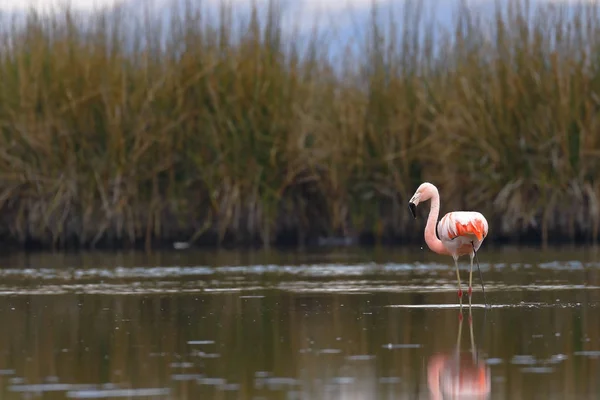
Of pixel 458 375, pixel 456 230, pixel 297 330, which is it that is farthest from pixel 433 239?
pixel 458 375

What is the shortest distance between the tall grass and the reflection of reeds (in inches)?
238

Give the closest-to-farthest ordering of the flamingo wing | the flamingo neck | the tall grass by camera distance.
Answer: the flamingo wing, the flamingo neck, the tall grass

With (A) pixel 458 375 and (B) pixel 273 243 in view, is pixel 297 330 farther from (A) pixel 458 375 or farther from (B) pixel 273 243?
(B) pixel 273 243

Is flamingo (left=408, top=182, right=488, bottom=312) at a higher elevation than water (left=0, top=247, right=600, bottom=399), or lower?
higher

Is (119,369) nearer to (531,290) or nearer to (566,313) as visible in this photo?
(566,313)

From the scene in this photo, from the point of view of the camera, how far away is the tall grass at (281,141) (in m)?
16.7

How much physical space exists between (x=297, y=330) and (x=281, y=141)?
8626 millimetres

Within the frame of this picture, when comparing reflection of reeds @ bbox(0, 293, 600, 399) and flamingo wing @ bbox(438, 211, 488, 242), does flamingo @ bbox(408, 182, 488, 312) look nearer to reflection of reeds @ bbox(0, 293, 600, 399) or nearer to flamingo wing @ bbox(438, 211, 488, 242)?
flamingo wing @ bbox(438, 211, 488, 242)

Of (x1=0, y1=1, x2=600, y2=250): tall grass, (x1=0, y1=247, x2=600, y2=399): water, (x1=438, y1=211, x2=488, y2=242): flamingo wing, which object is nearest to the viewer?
(x1=0, y1=247, x2=600, y2=399): water

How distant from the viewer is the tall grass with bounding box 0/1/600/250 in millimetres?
16656

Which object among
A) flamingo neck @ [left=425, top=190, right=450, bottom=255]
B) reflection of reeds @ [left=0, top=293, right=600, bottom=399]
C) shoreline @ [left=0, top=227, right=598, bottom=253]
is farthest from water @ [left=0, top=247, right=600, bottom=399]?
shoreline @ [left=0, top=227, right=598, bottom=253]

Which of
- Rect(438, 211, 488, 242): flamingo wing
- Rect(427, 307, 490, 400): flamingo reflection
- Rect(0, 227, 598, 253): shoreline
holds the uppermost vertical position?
Rect(438, 211, 488, 242): flamingo wing

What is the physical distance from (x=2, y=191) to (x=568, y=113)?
680 cm

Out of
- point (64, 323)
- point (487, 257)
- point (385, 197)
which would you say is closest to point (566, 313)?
point (64, 323)
